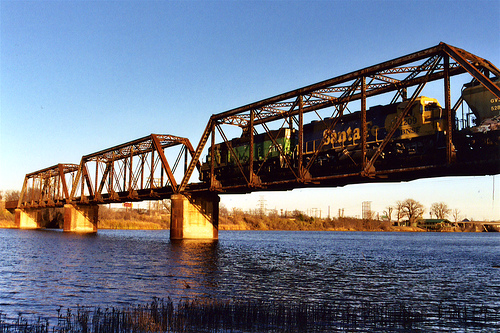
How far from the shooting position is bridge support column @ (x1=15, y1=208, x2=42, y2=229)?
416ft

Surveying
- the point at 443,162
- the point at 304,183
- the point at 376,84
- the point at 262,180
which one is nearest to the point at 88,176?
the point at 262,180

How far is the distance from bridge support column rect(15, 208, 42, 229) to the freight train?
10129 centimetres

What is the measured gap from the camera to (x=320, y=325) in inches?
571

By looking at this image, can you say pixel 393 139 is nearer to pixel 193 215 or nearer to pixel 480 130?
pixel 480 130

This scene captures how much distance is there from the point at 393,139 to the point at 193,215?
31.9 m

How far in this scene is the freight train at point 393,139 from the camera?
1047 inches

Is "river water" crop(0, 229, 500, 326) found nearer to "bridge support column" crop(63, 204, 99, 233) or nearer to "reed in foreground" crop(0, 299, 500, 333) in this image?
"reed in foreground" crop(0, 299, 500, 333)

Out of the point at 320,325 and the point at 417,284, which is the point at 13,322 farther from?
the point at 417,284

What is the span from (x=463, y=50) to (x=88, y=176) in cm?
7717

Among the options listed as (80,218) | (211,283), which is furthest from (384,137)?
(80,218)

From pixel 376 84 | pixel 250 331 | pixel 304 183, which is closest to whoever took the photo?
pixel 250 331

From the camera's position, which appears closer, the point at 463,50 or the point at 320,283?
the point at 320,283

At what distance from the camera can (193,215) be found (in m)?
57.1

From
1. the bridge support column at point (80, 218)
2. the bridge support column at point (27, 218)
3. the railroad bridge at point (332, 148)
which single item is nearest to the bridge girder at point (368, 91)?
the railroad bridge at point (332, 148)
